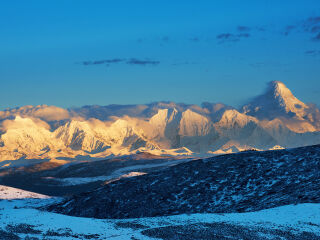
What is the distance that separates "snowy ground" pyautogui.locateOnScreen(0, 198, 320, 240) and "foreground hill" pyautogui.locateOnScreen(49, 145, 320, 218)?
692cm

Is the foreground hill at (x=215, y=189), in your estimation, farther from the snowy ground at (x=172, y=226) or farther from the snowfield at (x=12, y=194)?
the snowfield at (x=12, y=194)

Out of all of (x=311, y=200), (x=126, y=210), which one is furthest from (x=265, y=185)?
(x=126, y=210)

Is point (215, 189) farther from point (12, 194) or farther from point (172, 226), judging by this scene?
point (12, 194)

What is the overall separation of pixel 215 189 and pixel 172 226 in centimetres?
2178

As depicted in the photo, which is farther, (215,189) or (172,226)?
(215,189)

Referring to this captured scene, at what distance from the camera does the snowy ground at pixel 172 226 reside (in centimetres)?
2939

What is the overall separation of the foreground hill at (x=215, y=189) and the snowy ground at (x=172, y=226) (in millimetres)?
6924

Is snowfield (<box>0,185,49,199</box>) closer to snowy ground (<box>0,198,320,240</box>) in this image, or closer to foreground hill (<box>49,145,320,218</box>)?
foreground hill (<box>49,145,320,218</box>)

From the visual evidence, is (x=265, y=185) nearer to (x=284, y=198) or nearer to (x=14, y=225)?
(x=284, y=198)

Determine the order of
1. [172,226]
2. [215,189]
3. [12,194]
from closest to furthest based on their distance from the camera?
[172,226] → [215,189] → [12,194]

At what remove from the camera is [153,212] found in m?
48.8

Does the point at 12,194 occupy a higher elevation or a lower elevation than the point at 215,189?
lower

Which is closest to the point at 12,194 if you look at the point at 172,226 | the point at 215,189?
the point at 215,189

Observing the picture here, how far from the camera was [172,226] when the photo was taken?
31484 mm
